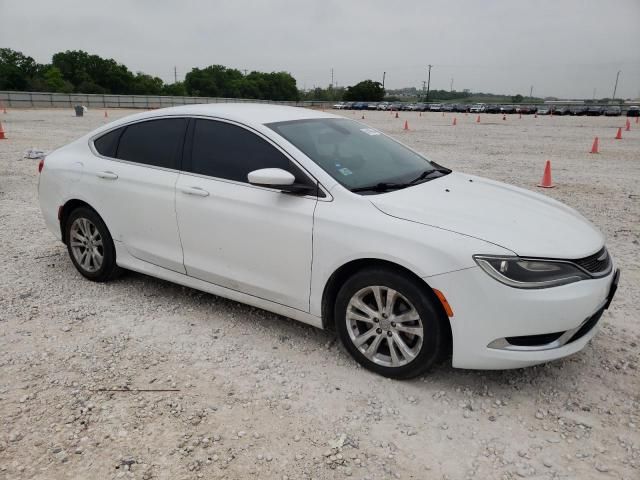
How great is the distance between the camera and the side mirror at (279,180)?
10.7ft

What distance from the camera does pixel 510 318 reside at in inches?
109

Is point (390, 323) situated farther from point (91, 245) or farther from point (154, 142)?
point (91, 245)

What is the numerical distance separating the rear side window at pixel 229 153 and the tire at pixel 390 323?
92 centimetres

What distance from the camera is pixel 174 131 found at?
4.12m

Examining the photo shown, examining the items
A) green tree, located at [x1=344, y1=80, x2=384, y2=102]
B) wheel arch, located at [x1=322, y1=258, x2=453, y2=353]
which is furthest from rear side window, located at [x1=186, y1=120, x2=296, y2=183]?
green tree, located at [x1=344, y1=80, x2=384, y2=102]

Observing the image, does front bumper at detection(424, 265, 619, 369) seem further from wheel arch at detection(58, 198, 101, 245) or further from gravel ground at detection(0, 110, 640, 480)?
wheel arch at detection(58, 198, 101, 245)

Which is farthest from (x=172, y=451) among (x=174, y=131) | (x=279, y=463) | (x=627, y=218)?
(x=627, y=218)

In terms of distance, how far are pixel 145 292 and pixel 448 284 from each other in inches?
116

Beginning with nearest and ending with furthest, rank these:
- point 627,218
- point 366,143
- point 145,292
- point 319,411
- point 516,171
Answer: point 319,411 < point 366,143 < point 145,292 < point 627,218 < point 516,171

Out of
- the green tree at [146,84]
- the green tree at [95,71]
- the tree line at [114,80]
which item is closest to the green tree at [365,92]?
the tree line at [114,80]

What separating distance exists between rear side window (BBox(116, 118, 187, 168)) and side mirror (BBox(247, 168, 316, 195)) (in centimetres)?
105

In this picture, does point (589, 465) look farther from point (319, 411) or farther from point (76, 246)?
point (76, 246)

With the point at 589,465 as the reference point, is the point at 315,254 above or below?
above

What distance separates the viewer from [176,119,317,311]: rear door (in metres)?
3.37
